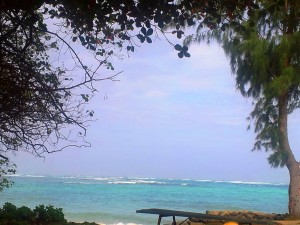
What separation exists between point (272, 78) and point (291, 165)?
7.25 ft

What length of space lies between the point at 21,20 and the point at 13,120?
96 cm

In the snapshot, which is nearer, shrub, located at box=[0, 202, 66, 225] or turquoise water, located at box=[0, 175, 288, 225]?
shrub, located at box=[0, 202, 66, 225]

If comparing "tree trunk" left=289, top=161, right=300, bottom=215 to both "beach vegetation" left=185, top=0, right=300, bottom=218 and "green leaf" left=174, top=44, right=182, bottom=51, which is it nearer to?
"beach vegetation" left=185, top=0, right=300, bottom=218

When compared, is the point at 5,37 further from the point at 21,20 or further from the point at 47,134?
the point at 47,134

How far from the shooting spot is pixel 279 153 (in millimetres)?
13211

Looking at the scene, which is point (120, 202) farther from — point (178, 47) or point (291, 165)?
point (178, 47)

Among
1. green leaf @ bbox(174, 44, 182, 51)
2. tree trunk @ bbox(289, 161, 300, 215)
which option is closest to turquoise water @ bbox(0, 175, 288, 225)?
tree trunk @ bbox(289, 161, 300, 215)

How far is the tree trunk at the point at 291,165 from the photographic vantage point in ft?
43.8

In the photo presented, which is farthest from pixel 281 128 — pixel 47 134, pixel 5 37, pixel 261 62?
pixel 5 37

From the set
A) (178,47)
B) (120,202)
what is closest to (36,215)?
(178,47)

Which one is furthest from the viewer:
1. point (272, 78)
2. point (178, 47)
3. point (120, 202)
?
point (120, 202)

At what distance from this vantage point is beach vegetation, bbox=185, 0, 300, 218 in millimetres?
12523

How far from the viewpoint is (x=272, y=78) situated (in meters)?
13.1

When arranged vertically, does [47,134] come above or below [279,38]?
below
